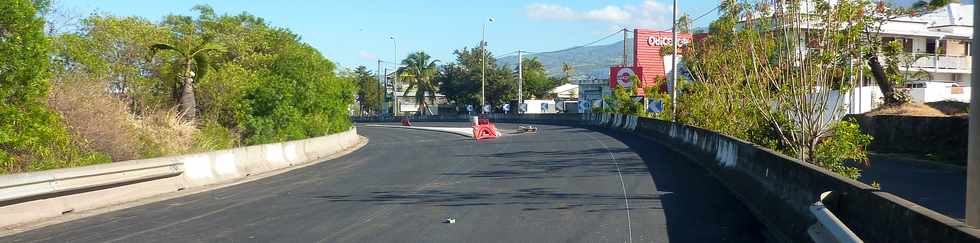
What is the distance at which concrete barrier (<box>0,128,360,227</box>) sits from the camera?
11.1m

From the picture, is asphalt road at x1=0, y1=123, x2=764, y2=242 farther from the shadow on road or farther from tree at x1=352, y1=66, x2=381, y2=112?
tree at x1=352, y1=66, x2=381, y2=112

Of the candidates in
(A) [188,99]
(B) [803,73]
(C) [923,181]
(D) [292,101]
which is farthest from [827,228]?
(D) [292,101]

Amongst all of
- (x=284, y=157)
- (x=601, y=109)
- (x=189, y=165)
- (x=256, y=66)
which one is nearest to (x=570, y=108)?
(x=601, y=109)

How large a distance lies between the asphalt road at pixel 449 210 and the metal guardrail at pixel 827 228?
1.18 meters

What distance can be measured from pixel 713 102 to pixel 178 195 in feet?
64.8

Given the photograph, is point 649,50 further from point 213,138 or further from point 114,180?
point 114,180

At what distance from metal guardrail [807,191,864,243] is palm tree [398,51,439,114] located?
340ft

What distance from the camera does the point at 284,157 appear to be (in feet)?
74.9

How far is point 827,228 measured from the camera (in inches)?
292

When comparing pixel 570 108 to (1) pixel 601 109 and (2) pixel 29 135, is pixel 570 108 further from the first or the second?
(2) pixel 29 135

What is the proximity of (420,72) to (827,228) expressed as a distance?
105m

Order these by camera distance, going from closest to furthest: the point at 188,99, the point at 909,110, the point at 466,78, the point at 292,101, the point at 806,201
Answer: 1. the point at 806,201
2. the point at 188,99
3. the point at 292,101
4. the point at 909,110
5. the point at 466,78

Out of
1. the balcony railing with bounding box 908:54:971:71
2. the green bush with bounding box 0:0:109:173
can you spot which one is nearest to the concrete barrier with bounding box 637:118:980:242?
the green bush with bounding box 0:0:109:173

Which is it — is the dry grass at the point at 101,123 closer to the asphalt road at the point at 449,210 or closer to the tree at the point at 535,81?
the asphalt road at the point at 449,210
